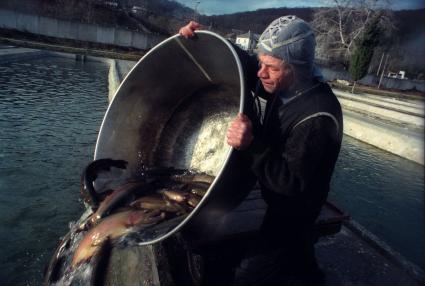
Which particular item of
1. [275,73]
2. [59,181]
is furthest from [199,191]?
[59,181]

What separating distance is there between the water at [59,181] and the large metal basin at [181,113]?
5.33 ft

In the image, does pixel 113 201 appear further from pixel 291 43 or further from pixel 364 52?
pixel 364 52

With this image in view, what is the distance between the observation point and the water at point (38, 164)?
439 cm

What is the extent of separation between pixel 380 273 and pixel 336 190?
4.40m

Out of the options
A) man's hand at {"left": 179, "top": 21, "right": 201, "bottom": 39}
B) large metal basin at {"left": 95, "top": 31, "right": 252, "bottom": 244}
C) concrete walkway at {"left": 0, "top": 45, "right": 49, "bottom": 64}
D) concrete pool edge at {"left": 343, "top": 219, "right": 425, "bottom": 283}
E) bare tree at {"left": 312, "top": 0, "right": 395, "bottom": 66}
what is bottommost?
concrete walkway at {"left": 0, "top": 45, "right": 49, "bottom": 64}

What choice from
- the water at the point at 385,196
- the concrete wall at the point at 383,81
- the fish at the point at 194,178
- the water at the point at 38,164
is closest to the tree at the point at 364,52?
the concrete wall at the point at 383,81

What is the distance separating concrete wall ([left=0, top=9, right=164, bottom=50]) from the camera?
40.6 metres

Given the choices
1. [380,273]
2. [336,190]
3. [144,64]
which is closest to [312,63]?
[144,64]

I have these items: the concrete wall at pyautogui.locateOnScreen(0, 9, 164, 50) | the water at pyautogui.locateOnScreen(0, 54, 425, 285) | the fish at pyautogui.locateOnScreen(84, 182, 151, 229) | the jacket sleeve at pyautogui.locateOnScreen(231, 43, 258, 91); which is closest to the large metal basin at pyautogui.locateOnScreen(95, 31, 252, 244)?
the jacket sleeve at pyautogui.locateOnScreen(231, 43, 258, 91)

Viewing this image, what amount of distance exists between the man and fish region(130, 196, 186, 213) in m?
0.74

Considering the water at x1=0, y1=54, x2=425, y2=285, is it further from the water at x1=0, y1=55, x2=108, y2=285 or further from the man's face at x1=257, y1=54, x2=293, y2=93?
the man's face at x1=257, y1=54, x2=293, y2=93

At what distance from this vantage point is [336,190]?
8094 millimetres

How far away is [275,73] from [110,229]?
1.65 meters

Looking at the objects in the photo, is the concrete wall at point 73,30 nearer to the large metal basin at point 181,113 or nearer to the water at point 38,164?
the water at point 38,164
